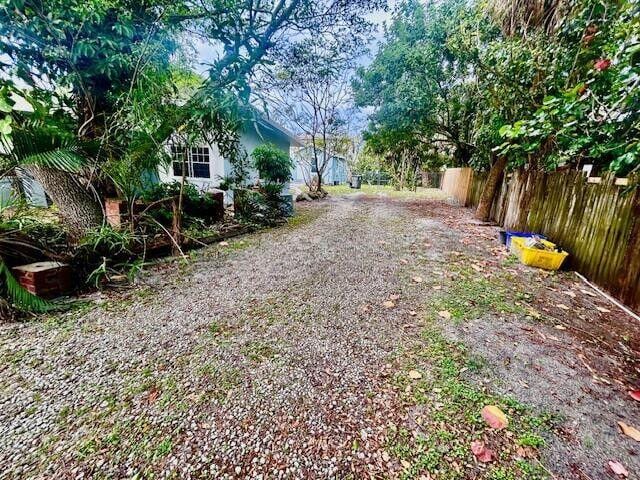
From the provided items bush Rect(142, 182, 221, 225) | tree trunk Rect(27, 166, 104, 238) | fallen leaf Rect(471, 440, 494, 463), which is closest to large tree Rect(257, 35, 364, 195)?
bush Rect(142, 182, 221, 225)

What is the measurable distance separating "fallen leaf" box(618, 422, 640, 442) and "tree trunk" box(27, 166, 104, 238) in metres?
4.95

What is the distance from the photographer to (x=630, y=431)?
1.43 m

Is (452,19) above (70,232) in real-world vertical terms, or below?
above

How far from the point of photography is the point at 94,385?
1672 millimetres

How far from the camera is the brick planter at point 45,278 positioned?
250 cm

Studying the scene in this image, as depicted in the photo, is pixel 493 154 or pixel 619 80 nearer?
pixel 619 80

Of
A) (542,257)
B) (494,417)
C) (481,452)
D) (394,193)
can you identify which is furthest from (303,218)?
(394,193)

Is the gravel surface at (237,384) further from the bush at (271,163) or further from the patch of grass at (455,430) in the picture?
the bush at (271,163)

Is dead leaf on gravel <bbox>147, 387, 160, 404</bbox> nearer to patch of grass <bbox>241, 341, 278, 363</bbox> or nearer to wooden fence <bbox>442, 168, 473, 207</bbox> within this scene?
patch of grass <bbox>241, 341, 278, 363</bbox>

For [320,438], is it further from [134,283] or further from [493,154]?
[493,154]

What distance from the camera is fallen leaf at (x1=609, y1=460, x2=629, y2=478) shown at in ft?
4.02

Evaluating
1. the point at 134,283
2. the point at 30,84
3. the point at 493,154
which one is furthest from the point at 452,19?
the point at 134,283

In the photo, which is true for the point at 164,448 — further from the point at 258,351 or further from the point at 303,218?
the point at 303,218

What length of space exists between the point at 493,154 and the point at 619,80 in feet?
16.5
